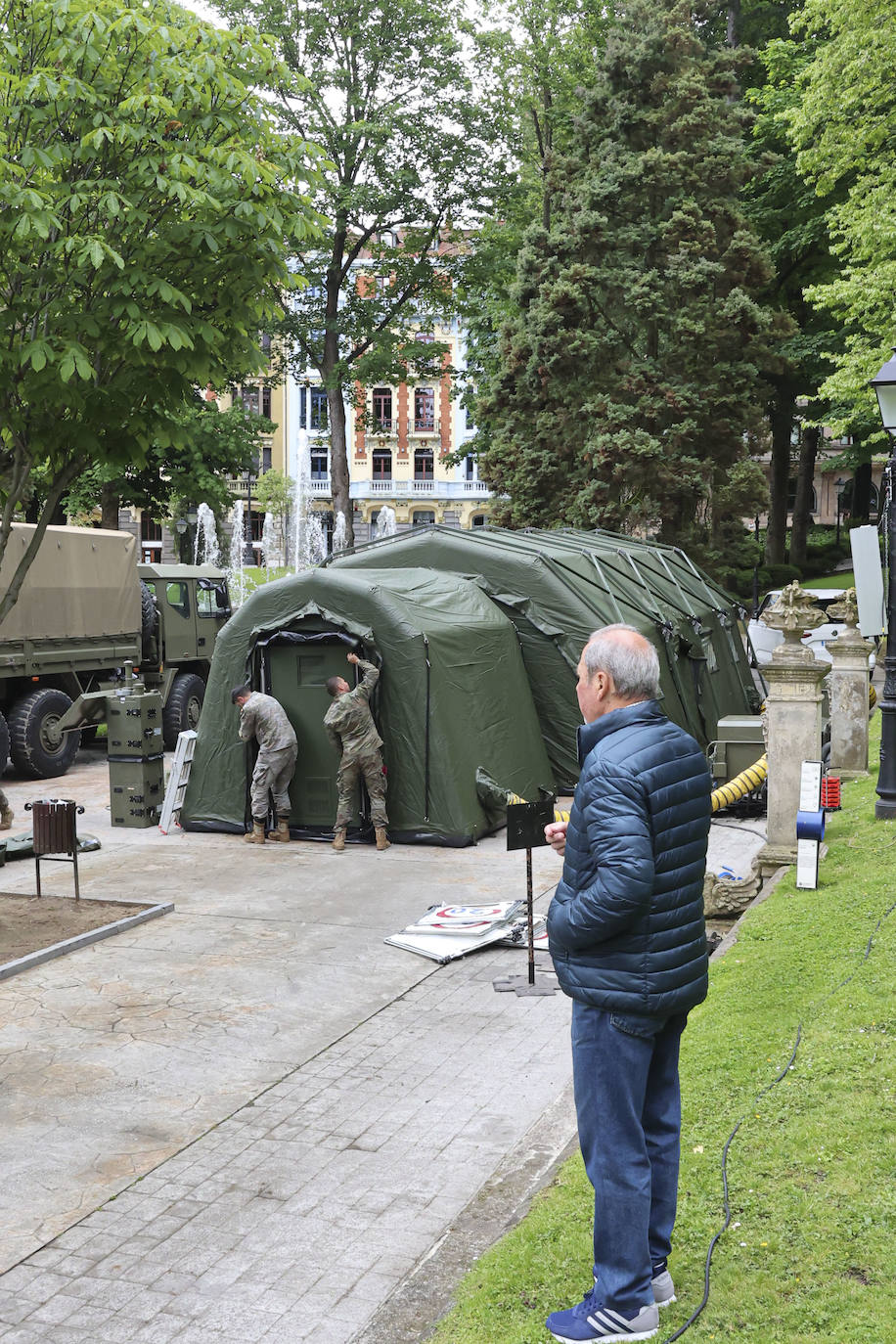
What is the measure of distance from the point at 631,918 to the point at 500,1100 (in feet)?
10.3

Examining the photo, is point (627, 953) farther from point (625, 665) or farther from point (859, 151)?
point (859, 151)

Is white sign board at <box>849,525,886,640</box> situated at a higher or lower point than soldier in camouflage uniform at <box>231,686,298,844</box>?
higher

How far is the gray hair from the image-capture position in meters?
3.81

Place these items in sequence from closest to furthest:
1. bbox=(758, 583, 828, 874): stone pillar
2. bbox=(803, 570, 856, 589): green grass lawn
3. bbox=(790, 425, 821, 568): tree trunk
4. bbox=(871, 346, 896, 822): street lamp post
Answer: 1. bbox=(758, 583, 828, 874): stone pillar
2. bbox=(871, 346, 896, 822): street lamp post
3. bbox=(803, 570, 856, 589): green grass lawn
4. bbox=(790, 425, 821, 568): tree trunk

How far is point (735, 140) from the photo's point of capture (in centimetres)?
2700

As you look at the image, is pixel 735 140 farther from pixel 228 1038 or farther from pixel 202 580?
pixel 228 1038

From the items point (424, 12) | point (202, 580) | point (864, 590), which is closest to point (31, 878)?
point (864, 590)

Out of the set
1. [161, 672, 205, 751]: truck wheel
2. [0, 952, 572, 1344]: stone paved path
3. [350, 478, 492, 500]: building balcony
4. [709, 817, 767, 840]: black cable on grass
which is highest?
[350, 478, 492, 500]: building balcony

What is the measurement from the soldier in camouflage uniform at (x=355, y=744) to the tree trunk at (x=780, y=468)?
83.6ft

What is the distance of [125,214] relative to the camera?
28.9 ft

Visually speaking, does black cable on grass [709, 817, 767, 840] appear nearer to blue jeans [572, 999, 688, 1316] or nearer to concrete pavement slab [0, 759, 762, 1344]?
concrete pavement slab [0, 759, 762, 1344]

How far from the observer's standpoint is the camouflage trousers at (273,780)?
41.4 feet

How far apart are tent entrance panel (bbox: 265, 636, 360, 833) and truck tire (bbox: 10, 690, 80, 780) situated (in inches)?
199

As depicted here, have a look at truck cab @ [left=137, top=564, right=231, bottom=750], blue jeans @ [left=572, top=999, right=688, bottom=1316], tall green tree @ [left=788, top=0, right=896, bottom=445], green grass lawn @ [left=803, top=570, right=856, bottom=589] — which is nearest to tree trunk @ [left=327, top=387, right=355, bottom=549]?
truck cab @ [left=137, top=564, right=231, bottom=750]
